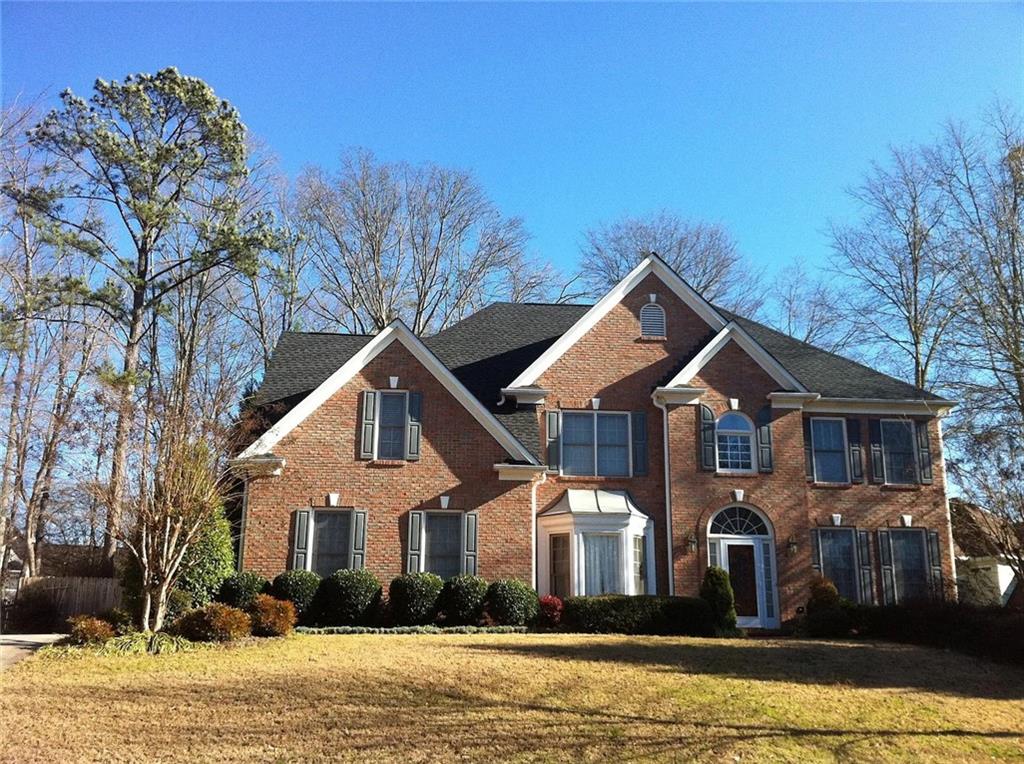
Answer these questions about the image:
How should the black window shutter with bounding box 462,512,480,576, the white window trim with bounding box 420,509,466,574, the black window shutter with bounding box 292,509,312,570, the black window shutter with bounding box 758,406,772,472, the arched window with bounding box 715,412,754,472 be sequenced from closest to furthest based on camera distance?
the black window shutter with bounding box 292,509,312,570 < the black window shutter with bounding box 462,512,480,576 < the white window trim with bounding box 420,509,466,574 < the black window shutter with bounding box 758,406,772,472 < the arched window with bounding box 715,412,754,472

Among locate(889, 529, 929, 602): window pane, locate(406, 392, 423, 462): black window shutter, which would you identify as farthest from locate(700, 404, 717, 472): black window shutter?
locate(406, 392, 423, 462): black window shutter

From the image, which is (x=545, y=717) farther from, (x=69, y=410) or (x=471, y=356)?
(x=69, y=410)

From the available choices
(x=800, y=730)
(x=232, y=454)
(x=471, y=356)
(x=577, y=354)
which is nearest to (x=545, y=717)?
(x=800, y=730)

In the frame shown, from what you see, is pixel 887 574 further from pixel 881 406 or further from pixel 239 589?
pixel 239 589

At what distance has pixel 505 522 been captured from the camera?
2011 centimetres

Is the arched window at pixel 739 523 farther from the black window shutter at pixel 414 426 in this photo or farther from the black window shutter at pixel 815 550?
the black window shutter at pixel 414 426

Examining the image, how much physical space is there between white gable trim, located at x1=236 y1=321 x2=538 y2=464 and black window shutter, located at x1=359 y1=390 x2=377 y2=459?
0.67m

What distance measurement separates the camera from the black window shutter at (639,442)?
21961 mm

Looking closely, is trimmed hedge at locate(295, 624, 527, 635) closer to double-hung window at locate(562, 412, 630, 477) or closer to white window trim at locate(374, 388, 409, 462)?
white window trim at locate(374, 388, 409, 462)

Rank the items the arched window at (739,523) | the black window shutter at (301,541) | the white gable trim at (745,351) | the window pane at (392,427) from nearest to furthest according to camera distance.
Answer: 1. the black window shutter at (301,541)
2. the window pane at (392,427)
3. the arched window at (739,523)
4. the white gable trim at (745,351)

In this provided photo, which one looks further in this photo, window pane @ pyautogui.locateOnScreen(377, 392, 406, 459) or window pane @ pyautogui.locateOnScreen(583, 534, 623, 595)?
window pane @ pyautogui.locateOnScreen(377, 392, 406, 459)

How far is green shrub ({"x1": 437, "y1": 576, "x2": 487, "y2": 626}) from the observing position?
1858 centimetres

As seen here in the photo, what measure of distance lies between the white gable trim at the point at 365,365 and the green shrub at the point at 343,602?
352cm

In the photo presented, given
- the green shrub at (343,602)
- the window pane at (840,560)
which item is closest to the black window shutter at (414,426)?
the green shrub at (343,602)
